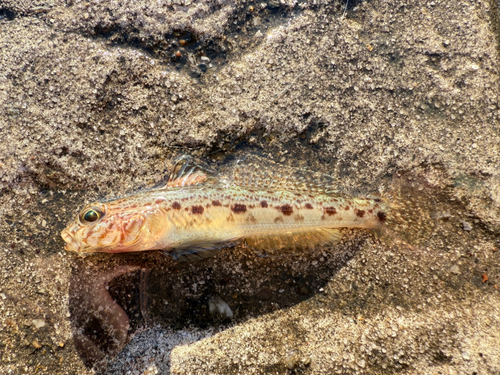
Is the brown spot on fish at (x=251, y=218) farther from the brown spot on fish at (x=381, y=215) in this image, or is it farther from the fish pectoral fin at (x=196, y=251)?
the brown spot on fish at (x=381, y=215)

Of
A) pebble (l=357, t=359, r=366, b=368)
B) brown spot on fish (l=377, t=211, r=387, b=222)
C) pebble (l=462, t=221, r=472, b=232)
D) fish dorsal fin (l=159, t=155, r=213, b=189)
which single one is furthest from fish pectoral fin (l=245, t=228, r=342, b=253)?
pebble (l=462, t=221, r=472, b=232)

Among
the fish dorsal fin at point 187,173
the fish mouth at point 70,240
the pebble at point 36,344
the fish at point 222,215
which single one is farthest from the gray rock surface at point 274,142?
the fish mouth at point 70,240

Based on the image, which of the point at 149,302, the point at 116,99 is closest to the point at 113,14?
the point at 116,99

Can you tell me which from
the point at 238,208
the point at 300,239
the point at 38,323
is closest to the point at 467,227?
the point at 300,239

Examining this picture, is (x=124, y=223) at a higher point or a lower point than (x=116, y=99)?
lower

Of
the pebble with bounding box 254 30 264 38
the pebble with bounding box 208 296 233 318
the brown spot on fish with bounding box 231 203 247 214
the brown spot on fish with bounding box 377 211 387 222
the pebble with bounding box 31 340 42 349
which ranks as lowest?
the pebble with bounding box 31 340 42 349

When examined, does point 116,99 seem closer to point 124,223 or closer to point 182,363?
point 124,223

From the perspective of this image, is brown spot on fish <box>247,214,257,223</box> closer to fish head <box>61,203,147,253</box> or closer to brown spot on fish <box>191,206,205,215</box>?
brown spot on fish <box>191,206,205,215</box>
